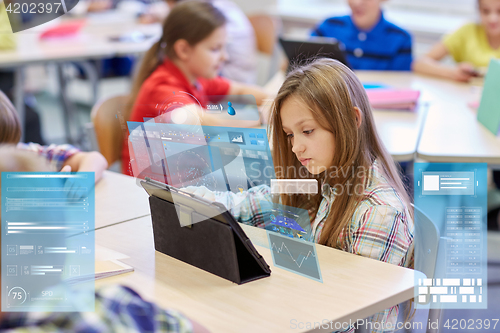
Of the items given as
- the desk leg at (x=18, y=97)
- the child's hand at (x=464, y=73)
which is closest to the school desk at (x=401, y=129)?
the child's hand at (x=464, y=73)

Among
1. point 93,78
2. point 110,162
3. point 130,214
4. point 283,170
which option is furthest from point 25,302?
point 93,78

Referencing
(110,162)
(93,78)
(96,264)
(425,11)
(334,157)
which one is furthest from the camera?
(425,11)

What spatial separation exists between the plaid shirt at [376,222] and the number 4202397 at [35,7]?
0.49 metres

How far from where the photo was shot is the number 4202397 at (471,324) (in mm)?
1752

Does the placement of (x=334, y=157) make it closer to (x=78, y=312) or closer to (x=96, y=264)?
(x=96, y=264)

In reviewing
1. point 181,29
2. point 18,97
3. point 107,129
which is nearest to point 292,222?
point 107,129

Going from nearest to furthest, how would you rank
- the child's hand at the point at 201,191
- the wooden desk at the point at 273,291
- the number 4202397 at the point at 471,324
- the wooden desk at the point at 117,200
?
the wooden desk at the point at 273,291 → the child's hand at the point at 201,191 → the wooden desk at the point at 117,200 → the number 4202397 at the point at 471,324

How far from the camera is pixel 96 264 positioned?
1.00 metres

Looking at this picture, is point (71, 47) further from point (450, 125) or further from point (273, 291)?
point (273, 291)

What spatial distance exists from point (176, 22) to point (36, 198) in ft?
3.36

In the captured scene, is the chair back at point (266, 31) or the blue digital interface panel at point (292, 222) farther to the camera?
the chair back at point (266, 31)
